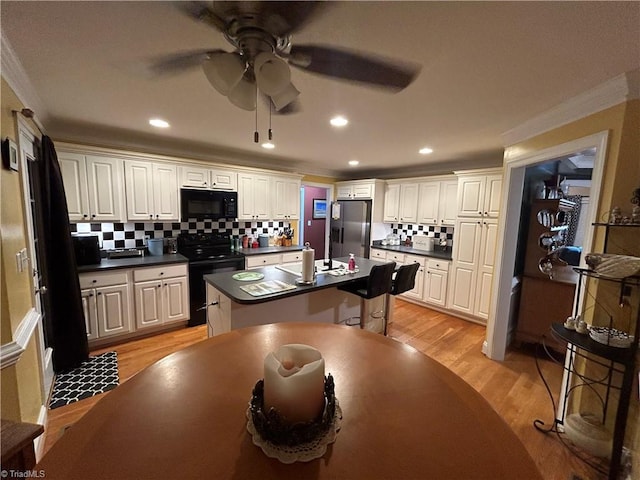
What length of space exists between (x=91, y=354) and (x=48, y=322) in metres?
0.55

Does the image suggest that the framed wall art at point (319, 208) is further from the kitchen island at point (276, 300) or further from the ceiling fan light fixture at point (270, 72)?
the ceiling fan light fixture at point (270, 72)

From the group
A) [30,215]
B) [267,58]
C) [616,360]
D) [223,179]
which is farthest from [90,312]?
[616,360]

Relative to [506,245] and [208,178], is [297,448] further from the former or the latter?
[208,178]

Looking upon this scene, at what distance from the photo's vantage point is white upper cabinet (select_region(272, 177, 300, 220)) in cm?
411

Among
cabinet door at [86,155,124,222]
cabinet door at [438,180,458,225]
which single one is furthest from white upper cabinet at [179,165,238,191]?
cabinet door at [438,180,458,225]

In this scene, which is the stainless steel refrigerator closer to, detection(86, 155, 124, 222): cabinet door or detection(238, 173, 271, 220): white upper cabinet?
detection(238, 173, 271, 220): white upper cabinet

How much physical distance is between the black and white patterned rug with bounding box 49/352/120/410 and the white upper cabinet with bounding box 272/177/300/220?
2610 mm

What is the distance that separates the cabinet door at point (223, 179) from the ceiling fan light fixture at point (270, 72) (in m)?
2.65

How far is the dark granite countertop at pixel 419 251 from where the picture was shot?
153 inches

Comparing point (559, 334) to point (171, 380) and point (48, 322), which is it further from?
point (48, 322)

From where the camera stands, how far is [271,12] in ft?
3.38

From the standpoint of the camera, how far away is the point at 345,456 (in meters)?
0.62

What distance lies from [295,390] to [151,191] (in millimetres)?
3195

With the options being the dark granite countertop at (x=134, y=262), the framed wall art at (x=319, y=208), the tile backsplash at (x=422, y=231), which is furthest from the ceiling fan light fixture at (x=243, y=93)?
the framed wall art at (x=319, y=208)
